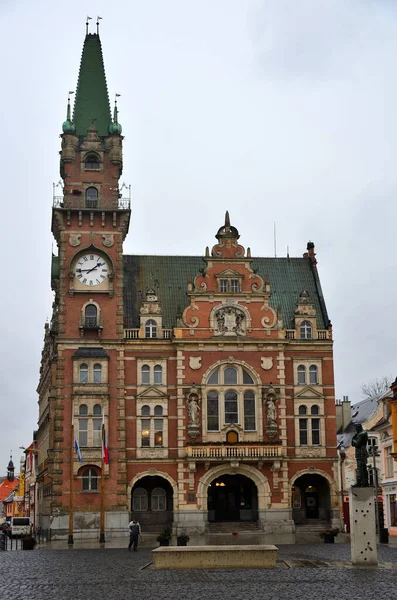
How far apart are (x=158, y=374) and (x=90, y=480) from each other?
939cm

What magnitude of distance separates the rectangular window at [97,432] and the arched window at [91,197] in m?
17.0

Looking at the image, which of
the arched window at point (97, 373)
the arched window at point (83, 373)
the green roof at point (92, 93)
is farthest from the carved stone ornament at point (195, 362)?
the green roof at point (92, 93)

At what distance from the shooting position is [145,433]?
6731 cm

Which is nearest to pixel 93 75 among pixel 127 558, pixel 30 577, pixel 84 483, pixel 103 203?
pixel 103 203

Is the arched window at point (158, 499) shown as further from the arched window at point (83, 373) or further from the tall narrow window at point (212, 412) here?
the arched window at point (83, 373)

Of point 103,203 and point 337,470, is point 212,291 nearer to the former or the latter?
point 103,203

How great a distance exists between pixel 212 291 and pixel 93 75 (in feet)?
70.1

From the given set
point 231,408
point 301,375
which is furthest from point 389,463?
point 231,408

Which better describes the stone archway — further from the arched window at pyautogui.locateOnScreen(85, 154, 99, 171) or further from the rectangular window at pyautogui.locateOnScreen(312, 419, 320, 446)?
the arched window at pyautogui.locateOnScreen(85, 154, 99, 171)

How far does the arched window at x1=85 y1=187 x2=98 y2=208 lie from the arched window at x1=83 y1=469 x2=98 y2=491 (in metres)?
20.6

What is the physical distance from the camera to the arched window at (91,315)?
6794 centimetres

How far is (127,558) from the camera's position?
43188 mm

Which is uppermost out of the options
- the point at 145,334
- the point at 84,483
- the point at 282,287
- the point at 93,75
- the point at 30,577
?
the point at 93,75

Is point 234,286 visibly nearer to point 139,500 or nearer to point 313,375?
point 313,375
